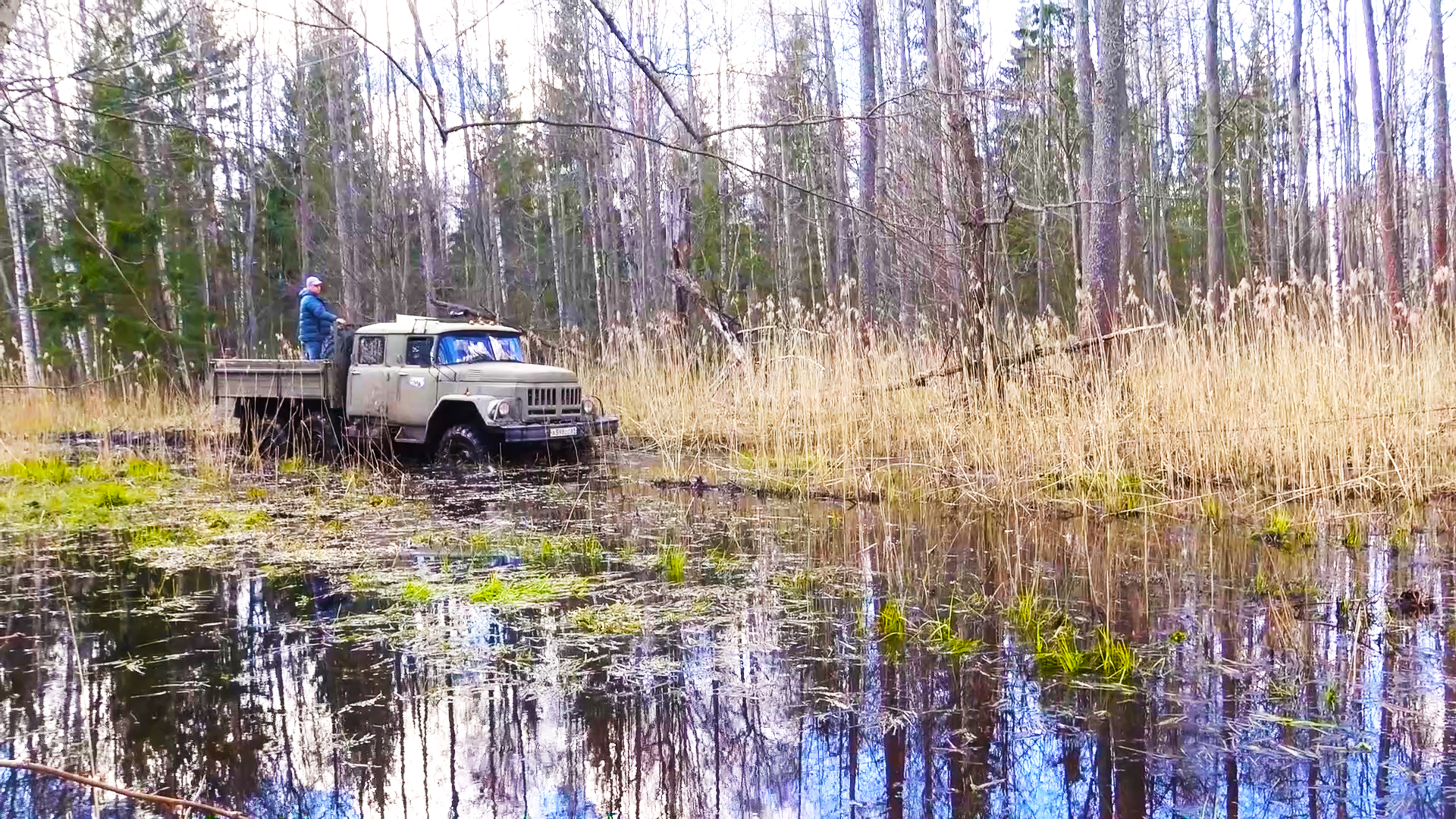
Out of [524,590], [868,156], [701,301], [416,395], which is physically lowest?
[524,590]

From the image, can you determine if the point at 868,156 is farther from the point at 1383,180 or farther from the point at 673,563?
the point at 673,563

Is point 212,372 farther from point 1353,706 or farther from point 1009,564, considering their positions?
point 1353,706

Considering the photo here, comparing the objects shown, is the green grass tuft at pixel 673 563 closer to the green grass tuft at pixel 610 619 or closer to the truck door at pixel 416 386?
the green grass tuft at pixel 610 619

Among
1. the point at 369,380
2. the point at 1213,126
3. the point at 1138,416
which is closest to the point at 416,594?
the point at 1138,416

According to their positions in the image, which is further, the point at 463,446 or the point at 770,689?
the point at 463,446

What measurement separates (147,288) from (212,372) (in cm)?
932

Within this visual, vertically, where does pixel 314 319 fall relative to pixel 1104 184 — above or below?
below

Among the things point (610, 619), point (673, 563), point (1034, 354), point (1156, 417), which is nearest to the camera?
point (610, 619)

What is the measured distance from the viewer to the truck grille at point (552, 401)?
26.5ft

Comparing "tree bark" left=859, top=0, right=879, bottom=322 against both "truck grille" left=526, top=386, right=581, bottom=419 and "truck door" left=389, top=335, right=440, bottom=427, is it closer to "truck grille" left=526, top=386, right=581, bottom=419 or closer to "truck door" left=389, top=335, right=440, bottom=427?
"truck grille" left=526, top=386, right=581, bottom=419

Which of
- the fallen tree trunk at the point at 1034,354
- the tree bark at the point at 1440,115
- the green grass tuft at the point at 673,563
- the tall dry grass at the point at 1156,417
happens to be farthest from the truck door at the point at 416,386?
the tree bark at the point at 1440,115

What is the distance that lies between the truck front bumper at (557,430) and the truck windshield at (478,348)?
0.82 meters

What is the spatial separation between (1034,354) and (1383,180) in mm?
10882

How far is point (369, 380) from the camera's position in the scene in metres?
8.46
